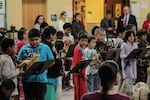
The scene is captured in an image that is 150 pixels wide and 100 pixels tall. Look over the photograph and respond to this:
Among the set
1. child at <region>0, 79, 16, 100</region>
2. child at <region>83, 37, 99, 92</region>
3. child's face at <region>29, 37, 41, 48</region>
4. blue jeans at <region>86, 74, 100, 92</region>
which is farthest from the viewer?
blue jeans at <region>86, 74, 100, 92</region>

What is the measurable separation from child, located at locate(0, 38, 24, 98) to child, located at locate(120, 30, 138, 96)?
2957mm

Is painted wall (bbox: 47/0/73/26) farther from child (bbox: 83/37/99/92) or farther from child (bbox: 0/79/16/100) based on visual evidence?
child (bbox: 0/79/16/100)

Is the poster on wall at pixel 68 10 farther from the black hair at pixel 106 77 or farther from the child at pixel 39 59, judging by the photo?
the black hair at pixel 106 77

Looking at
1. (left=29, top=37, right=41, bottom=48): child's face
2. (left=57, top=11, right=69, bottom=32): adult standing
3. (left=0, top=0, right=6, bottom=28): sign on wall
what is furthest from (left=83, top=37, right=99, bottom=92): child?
(left=0, top=0, right=6, bottom=28): sign on wall

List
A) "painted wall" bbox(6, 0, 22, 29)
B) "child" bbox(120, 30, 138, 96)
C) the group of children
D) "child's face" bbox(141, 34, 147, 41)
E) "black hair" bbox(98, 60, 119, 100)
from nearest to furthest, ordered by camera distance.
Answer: "black hair" bbox(98, 60, 119, 100) < the group of children < "child" bbox(120, 30, 138, 96) < "child's face" bbox(141, 34, 147, 41) < "painted wall" bbox(6, 0, 22, 29)

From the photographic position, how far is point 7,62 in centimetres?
546

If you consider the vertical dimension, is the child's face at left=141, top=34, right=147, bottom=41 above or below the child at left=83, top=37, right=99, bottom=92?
above

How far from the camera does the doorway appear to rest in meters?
14.3

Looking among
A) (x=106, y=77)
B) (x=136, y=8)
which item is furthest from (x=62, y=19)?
Result: (x=106, y=77)

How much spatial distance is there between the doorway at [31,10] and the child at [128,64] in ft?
22.6

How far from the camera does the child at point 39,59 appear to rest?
5910 mm

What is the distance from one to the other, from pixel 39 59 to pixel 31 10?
870 centimetres

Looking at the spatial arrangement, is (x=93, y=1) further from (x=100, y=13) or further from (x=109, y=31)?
(x=109, y=31)

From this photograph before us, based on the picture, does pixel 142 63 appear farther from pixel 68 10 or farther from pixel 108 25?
pixel 68 10
